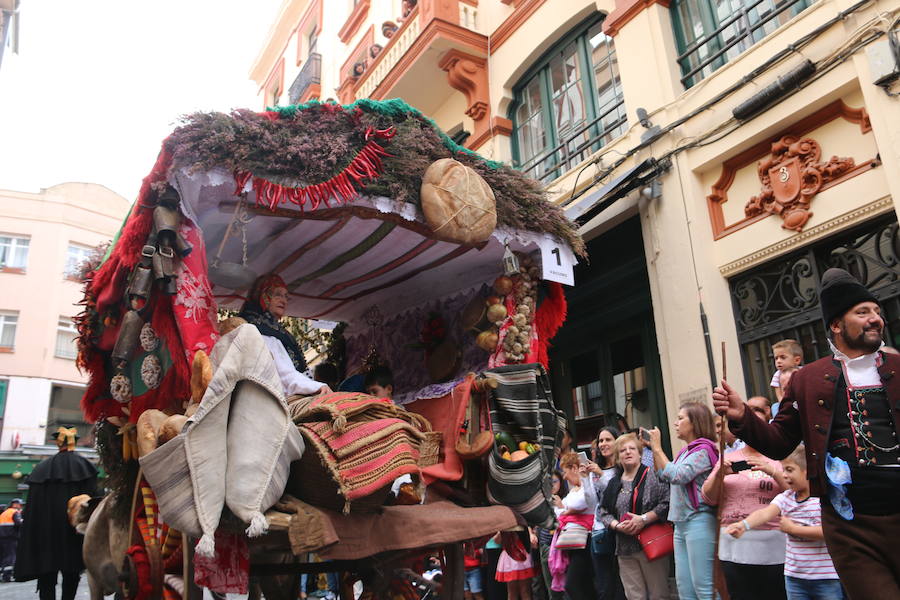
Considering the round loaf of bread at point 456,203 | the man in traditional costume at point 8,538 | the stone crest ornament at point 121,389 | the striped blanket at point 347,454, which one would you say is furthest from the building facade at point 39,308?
the striped blanket at point 347,454

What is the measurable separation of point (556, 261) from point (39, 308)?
22004mm

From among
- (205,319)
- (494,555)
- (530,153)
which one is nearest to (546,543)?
(494,555)

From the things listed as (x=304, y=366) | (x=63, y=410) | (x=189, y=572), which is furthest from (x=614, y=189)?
(x=63, y=410)

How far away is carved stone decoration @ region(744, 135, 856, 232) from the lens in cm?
584

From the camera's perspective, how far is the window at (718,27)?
6.60m

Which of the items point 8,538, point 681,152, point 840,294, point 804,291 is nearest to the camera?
point 840,294

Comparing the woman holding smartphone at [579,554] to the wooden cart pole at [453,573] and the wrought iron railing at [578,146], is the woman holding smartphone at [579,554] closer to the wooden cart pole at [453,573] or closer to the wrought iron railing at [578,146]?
the wooden cart pole at [453,573]

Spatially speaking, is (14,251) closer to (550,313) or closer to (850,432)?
(550,313)

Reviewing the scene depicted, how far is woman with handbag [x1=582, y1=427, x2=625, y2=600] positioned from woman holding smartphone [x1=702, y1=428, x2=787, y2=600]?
1257mm

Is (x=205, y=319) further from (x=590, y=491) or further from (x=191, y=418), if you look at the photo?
(x=590, y=491)

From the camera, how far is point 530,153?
965 cm

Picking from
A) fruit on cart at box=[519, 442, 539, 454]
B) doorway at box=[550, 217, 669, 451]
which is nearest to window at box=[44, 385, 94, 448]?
doorway at box=[550, 217, 669, 451]

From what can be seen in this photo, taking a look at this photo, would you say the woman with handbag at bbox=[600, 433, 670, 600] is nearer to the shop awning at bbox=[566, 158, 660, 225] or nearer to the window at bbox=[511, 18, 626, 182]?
the shop awning at bbox=[566, 158, 660, 225]

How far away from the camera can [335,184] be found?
3863mm
